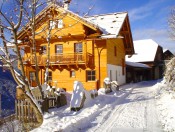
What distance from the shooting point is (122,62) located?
3275 cm

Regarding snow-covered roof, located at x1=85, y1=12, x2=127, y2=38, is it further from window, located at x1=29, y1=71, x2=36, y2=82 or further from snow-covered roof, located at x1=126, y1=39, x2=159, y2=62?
snow-covered roof, located at x1=126, y1=39, x2=159, y2=62

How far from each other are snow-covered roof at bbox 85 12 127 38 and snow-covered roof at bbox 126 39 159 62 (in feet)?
61.4

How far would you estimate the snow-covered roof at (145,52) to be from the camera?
4514 cm

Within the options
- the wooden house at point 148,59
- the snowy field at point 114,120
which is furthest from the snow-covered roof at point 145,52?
the snowy field at point 114,120

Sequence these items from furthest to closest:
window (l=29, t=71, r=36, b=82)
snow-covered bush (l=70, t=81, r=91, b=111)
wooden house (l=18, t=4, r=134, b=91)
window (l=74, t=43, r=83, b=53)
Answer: window (l=29, t=71, r=36, b=82) < window (l=74, t=43, r=83, b=53) < wooden house (l=18, t=4, r=134, b=91) < snow-covered bush (l=70, t=81, r=91, b=111)

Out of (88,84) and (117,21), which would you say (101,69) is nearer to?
(88,84)

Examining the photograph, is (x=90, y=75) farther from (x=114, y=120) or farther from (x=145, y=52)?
(x=145, y=52)

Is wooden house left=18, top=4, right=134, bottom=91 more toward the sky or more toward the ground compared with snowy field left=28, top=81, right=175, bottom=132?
more toward the sky

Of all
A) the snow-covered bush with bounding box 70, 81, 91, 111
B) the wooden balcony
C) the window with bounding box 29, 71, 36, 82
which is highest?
the wooden balcony

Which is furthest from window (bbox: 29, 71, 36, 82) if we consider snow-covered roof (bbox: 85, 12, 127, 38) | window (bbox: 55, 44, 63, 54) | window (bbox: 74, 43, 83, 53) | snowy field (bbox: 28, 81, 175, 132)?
snowy field (bbox: 28, 81, 175, 132)

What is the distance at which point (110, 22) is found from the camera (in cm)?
2647

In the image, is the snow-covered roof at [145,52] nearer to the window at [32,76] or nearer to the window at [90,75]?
the window at [90,75]

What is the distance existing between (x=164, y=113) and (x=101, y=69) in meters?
13.3

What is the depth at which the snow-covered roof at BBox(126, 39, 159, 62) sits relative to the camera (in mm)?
45141
